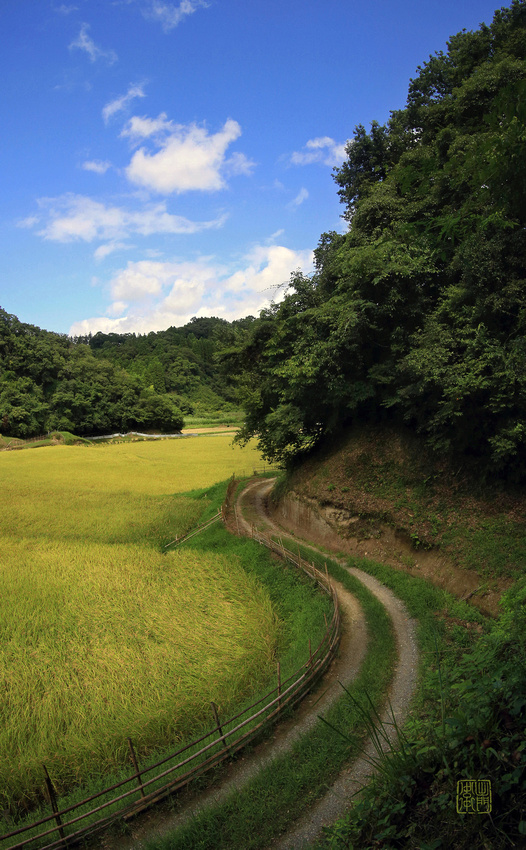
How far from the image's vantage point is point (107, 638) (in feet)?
35.3

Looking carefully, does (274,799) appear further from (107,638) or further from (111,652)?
(107,638)

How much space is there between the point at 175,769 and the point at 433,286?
15998 mm

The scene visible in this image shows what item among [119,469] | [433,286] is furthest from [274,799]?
[119,469]

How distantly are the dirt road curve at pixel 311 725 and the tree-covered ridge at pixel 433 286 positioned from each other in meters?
5.99

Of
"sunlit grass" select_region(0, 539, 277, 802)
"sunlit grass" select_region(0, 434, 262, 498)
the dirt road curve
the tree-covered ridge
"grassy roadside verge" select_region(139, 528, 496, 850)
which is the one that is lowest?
the dirt road curve

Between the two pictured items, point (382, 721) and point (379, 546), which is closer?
point (382, 721)

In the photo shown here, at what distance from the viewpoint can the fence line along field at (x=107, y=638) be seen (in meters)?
7.73

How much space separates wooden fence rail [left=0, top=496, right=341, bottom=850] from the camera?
6004 millimetres

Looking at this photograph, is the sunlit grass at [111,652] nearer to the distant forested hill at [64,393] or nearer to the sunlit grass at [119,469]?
the sunlit grass at [119,469]

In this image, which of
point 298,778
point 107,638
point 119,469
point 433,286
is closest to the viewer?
point 298,778

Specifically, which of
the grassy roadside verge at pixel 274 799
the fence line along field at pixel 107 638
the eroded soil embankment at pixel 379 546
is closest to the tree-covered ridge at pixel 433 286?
the eroded soil embankment at pixel 379 546

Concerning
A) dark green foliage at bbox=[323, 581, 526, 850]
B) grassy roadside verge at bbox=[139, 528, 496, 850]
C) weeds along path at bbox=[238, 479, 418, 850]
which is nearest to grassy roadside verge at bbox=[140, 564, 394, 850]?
grassy roadside verge at bbox=[139, 528, 496, 850]

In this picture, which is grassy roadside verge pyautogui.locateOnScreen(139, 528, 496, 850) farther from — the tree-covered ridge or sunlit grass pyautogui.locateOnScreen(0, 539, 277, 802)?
the tree-covered ridge

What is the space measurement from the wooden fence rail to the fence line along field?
703mm
